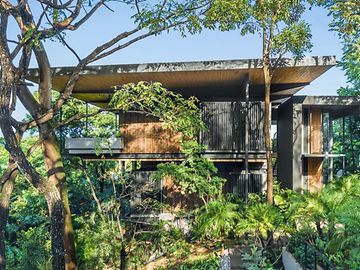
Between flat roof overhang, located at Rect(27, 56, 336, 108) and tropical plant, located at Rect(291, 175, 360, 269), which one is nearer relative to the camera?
tropical plant, located at Rect(291, 175, 360, 269)

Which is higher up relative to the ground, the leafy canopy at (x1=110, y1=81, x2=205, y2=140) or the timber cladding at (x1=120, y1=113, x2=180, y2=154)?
the leafy canopy at (x1=110, y1=81, x2=205, y2=140)

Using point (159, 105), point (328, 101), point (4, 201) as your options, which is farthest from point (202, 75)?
point (4, 201)

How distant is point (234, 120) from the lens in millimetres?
11562

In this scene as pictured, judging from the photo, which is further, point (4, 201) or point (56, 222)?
point (4, 201)

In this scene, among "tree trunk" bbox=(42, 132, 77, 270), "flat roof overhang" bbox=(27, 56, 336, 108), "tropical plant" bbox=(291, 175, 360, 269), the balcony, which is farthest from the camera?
the balcony

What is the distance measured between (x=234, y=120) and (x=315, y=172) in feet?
16.5

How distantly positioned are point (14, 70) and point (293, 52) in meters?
8.30

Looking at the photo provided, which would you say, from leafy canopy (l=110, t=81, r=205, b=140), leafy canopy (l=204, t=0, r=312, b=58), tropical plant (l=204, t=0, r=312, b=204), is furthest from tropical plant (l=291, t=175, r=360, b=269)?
leafy canopy (l=204, t=0, r=312, b=58)

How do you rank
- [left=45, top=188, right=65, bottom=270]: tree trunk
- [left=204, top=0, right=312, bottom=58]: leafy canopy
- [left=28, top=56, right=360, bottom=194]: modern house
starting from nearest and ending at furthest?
1. [left=45, top=188, right=65, bottom=270]: tree trunk
2. [left=204, top=0, right=312, bottom=58]: leafy canopy
3. [left=28, top=56, right=360, bottom=194]: modern house

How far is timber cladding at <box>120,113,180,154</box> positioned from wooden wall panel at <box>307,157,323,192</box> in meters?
6.16

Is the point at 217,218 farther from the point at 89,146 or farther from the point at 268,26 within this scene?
the point at 268,26

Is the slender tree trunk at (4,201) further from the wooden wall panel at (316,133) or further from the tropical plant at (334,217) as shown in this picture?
the wooden wall panel at (316,133)

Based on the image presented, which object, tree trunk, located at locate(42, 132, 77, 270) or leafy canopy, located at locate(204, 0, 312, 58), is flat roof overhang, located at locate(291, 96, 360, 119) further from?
tree trunk, located at locate(42, 132, 77, 270)

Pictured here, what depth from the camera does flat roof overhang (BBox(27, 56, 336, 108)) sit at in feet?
33.8
